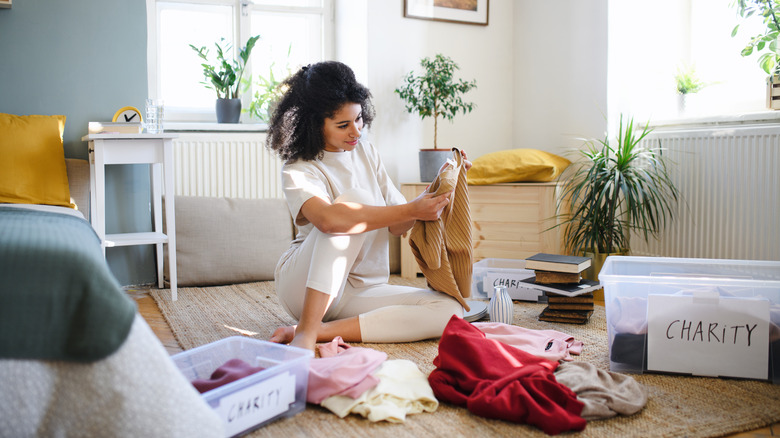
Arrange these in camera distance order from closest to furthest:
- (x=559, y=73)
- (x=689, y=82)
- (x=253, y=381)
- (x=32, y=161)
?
(x=253, y=381), (x=32, y=161), (x=689, y=82), (x=559, y=73)

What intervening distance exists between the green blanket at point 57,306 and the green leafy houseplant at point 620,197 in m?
2.26

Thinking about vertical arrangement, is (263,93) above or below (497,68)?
below

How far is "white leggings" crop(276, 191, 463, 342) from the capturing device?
1.93 meters

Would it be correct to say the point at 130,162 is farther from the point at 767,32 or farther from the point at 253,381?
the point at 767,32

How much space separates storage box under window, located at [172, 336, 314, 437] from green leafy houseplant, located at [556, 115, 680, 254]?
1789 mm

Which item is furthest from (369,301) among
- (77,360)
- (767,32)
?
(767,32)

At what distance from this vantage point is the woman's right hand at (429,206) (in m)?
1.92

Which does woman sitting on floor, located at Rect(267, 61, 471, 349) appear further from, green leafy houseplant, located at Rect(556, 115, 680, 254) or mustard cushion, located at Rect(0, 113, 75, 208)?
mustard cushion, located at Rect(0, 113, 75, 208)

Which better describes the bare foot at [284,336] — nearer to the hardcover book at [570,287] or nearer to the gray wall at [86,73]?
the hardcover book at [570,287]

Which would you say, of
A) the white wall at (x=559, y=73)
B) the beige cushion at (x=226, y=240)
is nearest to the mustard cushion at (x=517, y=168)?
the white wall at (x=559, y=73)

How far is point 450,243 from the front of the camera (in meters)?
2.05

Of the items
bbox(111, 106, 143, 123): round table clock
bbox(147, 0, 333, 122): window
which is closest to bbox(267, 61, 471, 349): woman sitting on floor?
bbox(111, 106, 143, 123): round table clock

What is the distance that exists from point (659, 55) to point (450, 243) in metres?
1.85

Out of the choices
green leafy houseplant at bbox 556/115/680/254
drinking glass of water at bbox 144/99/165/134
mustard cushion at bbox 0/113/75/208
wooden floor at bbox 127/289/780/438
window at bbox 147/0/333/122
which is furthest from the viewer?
window at bbox 147/0/333/122
